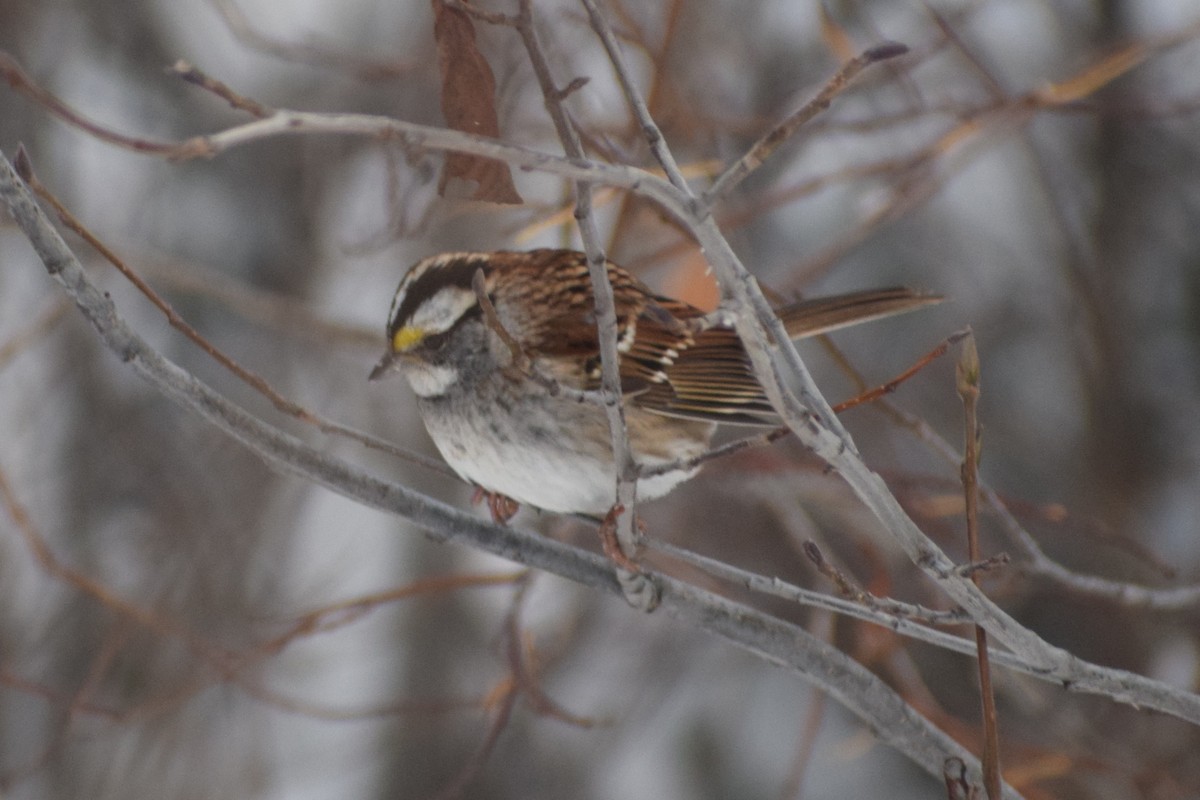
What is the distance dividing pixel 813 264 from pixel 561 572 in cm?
281

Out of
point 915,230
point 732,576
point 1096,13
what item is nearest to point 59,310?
point 732,576

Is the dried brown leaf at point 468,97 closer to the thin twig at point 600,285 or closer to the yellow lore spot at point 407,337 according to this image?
the thin twig at point 600,285

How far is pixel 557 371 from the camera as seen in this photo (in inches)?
120

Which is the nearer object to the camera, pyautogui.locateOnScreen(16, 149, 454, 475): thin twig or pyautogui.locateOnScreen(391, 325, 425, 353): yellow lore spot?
pyautogui.locateOnScreen(16, 149, 454, 475): thin twig

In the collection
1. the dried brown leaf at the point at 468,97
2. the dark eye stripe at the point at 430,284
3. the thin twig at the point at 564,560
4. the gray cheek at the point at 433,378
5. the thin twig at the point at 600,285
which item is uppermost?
the dark eye stripe at the point at 430,284

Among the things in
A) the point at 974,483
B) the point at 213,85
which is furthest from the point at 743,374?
the point at 213,85

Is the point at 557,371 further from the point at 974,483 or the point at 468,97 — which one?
the point at 974,483

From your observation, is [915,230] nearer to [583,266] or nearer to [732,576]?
[583,266]

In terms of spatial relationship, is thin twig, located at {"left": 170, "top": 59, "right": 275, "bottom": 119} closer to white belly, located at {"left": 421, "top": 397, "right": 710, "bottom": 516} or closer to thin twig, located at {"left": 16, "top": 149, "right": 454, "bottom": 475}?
thin twig, located at {"left": 16, "top": 149, "right": 454, "bottom": 475}

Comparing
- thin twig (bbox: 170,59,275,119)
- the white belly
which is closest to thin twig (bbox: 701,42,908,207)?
thin twig (bbox: 170,59,275,119)

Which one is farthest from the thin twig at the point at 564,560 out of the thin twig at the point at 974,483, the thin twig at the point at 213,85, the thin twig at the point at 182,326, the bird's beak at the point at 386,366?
the thin twig at the point at 213,85

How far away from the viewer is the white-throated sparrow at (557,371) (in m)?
2.90

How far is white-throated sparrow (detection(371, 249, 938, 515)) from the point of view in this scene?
9.53ft

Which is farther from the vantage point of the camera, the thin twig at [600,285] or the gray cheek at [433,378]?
the gray cheek at [433,378]
